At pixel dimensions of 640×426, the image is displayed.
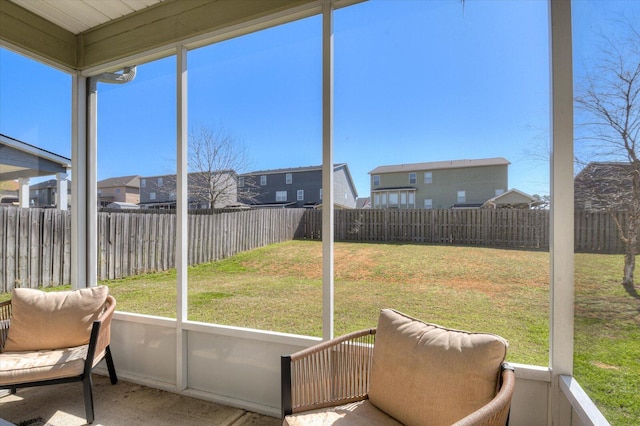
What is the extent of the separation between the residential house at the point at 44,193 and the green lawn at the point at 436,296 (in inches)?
42.7

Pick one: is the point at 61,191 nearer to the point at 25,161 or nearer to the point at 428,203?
the point at 25,161

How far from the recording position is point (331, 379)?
5.36 feet

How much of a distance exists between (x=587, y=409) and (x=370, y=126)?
1.67m

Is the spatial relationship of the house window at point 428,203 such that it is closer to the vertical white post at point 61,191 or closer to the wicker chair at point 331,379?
the wicker chair at point 331,379

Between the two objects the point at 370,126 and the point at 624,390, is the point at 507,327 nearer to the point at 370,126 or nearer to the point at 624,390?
the point at 624,390

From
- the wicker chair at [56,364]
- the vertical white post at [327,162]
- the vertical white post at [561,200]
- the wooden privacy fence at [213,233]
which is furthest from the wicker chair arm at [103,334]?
the vertical white post at [561,200]

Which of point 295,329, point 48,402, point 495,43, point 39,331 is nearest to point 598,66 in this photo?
point 495,43

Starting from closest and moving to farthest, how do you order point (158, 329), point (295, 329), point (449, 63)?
point (449, 63), point (295, 329), point (158, 329)

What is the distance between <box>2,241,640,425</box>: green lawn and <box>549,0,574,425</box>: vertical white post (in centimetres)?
6

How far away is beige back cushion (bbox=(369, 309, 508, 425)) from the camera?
48.4 inches

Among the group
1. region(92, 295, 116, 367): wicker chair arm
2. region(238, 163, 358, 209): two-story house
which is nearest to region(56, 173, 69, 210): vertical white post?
region(92, 295, 116, 367): wicker chair arm

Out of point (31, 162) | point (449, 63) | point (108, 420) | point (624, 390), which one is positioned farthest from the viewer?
point (31, 162)

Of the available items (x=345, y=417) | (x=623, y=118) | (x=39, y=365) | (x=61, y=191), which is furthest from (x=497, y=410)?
(x=61, y=191)

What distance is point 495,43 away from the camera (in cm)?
177
